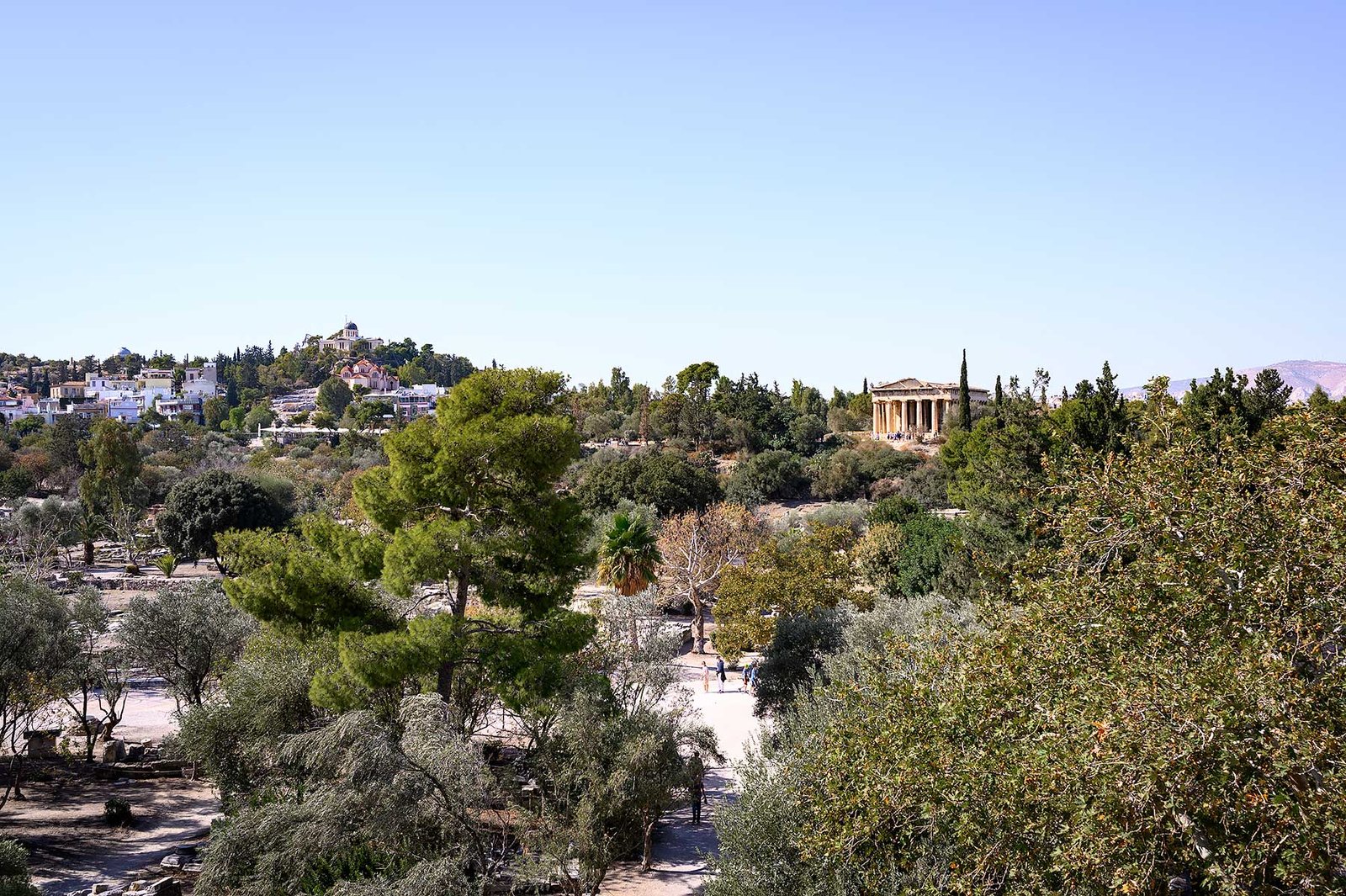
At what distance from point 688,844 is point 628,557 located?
14.9 meters

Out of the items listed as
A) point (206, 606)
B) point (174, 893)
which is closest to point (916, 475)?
point (206, 606)

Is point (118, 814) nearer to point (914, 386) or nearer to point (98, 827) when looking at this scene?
point (98, 827)

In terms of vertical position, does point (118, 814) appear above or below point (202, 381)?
below

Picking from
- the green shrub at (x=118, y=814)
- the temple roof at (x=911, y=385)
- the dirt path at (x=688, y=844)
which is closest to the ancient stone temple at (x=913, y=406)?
the temple roof at (x=911, y=385)

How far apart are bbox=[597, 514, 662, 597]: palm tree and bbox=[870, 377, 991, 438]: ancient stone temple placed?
169 ft

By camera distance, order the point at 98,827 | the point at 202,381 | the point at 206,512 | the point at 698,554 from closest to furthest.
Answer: the point at 98,827, the point at 698,554, the point at 206,512, the point at 202,381

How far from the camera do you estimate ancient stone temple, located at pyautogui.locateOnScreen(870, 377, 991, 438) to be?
269 ft

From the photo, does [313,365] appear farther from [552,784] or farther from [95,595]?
[552,784]

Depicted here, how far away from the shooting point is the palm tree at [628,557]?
3131 cm

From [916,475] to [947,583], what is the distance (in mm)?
33206

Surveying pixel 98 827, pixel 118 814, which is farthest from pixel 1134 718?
pixel 98 827

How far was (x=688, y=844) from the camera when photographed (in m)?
17.0

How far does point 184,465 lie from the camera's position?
76.8m

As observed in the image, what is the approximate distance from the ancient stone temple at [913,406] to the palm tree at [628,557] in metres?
51.5
